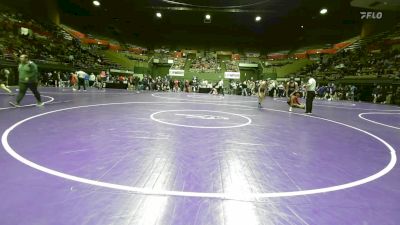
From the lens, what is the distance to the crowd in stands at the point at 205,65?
4116cm

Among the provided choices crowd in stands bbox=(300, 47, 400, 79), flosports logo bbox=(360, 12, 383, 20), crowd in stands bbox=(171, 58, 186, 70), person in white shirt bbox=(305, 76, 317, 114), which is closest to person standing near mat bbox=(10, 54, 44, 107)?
person in white shirt bbox=(305, 76, 317, 114)

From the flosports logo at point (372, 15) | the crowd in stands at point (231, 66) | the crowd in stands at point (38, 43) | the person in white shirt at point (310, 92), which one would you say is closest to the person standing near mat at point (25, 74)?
the person in white shirt at point (310, 92)

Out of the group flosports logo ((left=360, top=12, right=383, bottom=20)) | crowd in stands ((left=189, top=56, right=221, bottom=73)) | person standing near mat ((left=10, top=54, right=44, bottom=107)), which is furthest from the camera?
crowd in stands ((left=189, top=56, right=221, bottom=73))

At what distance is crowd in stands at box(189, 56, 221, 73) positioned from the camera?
4116cm

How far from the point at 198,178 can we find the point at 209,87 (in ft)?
88.3

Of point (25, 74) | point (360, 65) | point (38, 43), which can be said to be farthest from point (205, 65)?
point (25, 74)

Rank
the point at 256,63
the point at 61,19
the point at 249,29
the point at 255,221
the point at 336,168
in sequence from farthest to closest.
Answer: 1. the point at 256,63
2. the point at 249,29
3. the point at 61,19
4. the point at 336,168
5. the point at 255,221

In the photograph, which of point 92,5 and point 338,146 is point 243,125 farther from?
point 92,5

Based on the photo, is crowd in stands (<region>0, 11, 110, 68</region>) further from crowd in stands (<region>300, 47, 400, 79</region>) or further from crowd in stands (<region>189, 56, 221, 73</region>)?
crowd in stands (<region>300, 47, 400, 79</region>)

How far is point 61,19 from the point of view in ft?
119

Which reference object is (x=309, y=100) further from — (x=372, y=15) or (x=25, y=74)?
(x=372, y=15)

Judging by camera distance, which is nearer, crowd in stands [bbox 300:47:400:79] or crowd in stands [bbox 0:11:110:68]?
crowd in stands [bbox 300:47:400:79]

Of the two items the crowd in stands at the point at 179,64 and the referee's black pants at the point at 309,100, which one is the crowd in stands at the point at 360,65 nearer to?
the referee's black pants at the point at 309,100

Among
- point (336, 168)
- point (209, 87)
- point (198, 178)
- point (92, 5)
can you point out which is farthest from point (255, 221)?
point (92, 5)
